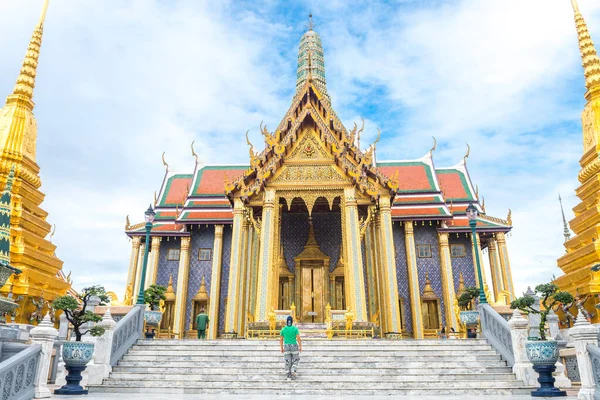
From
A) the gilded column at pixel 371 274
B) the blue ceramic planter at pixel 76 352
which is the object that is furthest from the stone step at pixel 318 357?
the gilded column at pixel 371 274

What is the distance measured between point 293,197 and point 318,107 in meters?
3.58

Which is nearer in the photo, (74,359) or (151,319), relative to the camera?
(74,359)

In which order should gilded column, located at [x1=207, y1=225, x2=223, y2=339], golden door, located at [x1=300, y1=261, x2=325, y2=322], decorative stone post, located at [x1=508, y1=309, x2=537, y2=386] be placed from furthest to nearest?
1. gilded column, located at [x1=207, y1=225, x2=223, y2=339]
2. golden door, located at [x1=300, y1=261, x2=325, y2=322]
3. decorative stone post, located at [x1=508, y1=309, x2=537, y2=386]

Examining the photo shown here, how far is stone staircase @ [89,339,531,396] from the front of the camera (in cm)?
727

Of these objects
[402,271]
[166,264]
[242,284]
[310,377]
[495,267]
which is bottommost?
[310,377]

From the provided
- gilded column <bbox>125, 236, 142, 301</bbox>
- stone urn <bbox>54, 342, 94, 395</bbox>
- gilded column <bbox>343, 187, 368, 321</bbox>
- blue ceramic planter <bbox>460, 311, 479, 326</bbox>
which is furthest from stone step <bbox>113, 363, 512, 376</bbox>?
gilded column <bbox>125, 236, 142, 301</bbox>

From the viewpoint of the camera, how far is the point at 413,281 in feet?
52.3

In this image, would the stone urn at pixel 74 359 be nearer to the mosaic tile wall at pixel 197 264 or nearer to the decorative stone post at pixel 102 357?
the decorative stone post at pixel 102 357

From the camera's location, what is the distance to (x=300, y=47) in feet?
91.5

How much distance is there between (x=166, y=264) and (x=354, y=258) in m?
9.03

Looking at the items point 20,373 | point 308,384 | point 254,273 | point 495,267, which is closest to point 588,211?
point 495,267

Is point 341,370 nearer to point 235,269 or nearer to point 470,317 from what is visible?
point 470,317

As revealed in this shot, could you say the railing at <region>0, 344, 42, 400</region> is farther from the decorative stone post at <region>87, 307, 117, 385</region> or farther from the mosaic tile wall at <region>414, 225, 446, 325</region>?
the mosaic tile wall at <region>414, 225, 446, 325</region>

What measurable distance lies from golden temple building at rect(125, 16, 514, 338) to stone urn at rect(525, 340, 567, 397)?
5.04 meters
